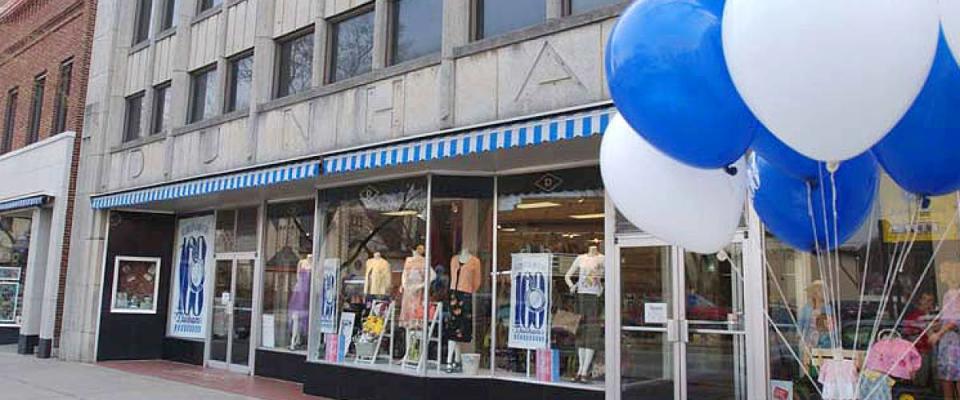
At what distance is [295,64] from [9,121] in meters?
11.9

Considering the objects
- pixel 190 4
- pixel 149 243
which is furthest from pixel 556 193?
pixel 149 243

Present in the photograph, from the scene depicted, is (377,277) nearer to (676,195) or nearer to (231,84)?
(231,84)

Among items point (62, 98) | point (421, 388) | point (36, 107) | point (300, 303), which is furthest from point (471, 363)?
point (36, 107)

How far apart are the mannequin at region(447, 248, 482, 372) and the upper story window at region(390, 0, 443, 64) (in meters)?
2.70

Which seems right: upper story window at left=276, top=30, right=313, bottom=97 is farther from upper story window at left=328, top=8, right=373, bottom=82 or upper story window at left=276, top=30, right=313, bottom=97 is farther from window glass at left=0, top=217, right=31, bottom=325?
window glass at left=0, top=217, right=31, bottom=325

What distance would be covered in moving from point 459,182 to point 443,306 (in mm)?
1572

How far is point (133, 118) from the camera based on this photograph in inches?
607

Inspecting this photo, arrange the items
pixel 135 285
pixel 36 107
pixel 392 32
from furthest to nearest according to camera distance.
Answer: pixel 36 107, pixel 135 285, pixel 392 32

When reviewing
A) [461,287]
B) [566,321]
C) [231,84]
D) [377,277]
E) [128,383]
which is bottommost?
[128,383]

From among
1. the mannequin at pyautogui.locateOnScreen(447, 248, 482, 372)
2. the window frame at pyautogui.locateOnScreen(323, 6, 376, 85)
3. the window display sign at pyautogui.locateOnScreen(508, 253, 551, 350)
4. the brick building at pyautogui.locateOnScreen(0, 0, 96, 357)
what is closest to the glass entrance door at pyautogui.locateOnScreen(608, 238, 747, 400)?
the window display sign at pyautogui.locateOnScreen(508, 253, 551, 350)

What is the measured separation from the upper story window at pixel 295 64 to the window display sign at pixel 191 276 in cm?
399

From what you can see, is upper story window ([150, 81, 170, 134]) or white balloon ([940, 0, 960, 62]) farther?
upper story window ([150, 81, 170, 134])

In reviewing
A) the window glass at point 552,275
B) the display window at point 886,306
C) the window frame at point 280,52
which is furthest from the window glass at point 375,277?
the display window at point 886,306

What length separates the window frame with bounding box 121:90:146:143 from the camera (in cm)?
1513
